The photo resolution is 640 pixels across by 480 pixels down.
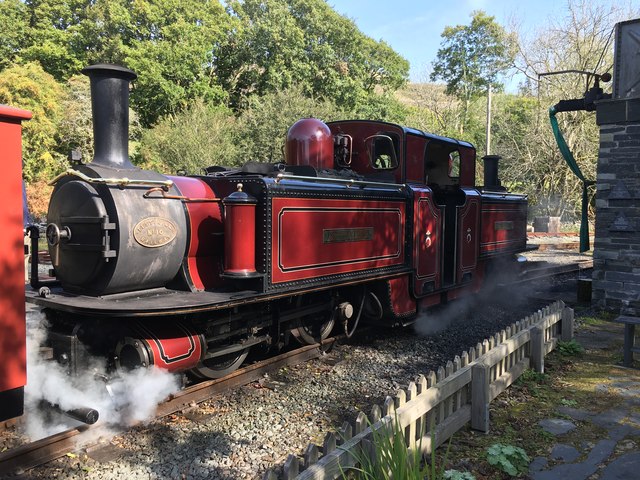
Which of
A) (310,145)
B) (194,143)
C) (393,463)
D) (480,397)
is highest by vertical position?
(194,143)

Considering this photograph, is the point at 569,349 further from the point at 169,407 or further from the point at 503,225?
the point at 169,407

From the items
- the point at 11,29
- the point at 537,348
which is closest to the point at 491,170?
the point at 537,348

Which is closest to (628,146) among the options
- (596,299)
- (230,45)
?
(596,299)

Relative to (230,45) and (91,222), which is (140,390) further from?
(230,45)

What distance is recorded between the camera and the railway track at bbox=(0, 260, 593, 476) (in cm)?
328

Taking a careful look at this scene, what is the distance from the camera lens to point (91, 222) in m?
3.93

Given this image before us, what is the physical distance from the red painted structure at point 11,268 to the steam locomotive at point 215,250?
29.5 inches

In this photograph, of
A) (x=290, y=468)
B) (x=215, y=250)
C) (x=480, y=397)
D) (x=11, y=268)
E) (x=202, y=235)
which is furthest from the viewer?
(x=215, y=250)

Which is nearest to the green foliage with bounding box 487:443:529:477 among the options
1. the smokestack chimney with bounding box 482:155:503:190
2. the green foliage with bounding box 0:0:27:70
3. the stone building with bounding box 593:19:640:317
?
the stone building with bounding box 593:19:640:317

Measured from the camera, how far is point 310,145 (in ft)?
20.0

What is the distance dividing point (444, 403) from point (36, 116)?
2488 cm

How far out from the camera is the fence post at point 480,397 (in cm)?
404

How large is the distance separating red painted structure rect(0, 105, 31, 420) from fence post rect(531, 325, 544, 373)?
15.0 feet

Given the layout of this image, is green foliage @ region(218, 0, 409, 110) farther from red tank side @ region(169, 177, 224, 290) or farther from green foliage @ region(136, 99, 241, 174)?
red tank side @ region(169, 177, 224, 290)
